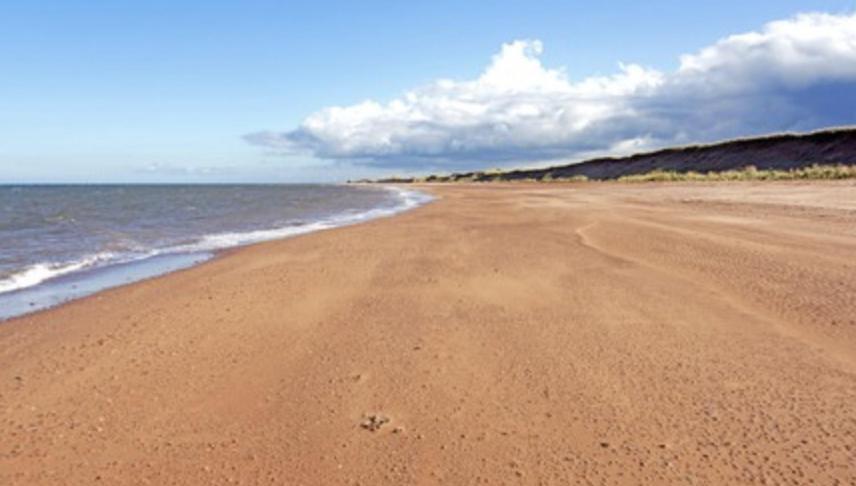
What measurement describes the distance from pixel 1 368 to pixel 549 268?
6.94 metres

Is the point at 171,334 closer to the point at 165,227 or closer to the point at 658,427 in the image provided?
the point at 658,427

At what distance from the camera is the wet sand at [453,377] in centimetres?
375

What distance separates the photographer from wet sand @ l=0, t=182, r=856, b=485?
375cm

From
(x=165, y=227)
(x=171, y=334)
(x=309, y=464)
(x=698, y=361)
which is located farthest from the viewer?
(x=165, y=227)

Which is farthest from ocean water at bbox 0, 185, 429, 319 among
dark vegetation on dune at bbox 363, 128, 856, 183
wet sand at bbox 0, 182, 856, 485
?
dark vegetation on dune at bbox 363, 128, 856, 183

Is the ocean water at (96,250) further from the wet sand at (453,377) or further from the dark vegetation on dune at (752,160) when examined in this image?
the dark vegetation on dune at (752,160)

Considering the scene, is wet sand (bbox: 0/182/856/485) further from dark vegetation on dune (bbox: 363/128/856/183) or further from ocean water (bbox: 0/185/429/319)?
dark vegetation on dune (bbox: 363/128/856/183)

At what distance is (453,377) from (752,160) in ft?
180

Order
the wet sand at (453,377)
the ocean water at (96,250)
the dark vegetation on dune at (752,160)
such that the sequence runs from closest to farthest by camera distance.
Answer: the wet sand at (453,377), the ocean water at (96,250), the dark vegetation on dune at (752,160)

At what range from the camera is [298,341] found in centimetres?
631

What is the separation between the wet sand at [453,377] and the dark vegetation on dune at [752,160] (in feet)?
108

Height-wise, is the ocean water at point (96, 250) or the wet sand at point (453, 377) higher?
the wet sand at point (453, 377)

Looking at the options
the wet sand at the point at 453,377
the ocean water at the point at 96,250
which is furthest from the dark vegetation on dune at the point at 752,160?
the wet sand at the point at 453,377

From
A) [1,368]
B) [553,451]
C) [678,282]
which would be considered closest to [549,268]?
[678,282]
